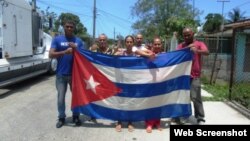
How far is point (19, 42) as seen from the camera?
13172 mm

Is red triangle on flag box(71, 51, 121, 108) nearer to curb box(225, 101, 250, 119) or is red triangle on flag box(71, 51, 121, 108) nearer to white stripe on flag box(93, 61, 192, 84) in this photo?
white stripe on flag box(93, 61, 192, 84)

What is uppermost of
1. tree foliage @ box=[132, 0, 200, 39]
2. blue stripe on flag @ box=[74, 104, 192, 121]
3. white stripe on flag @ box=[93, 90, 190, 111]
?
tree foliage @ box=[132, 0, 200, 39]

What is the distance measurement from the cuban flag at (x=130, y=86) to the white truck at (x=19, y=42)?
4.64m

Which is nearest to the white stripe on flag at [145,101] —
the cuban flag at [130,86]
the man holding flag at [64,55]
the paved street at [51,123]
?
the cuban flag at [130,86]

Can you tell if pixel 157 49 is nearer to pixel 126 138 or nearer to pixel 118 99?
pixel 118 99

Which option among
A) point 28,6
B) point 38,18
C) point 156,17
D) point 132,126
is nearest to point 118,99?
point 132,126

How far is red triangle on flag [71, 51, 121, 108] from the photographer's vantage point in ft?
24.9

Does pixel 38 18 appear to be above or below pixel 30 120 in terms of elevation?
above

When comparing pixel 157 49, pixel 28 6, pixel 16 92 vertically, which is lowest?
pixel 16 92

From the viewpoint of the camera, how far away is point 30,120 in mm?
8141

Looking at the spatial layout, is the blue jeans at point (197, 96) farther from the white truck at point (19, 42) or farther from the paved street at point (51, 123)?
the white truck at point (19, 42)

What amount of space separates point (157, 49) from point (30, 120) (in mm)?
3017

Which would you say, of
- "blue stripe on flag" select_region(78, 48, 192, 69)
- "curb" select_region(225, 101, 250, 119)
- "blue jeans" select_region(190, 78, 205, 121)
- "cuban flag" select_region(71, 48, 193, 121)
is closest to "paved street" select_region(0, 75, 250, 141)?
"curb" select_region(225, 101, 250, 119)

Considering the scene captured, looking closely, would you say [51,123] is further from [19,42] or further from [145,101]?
[19,42]
